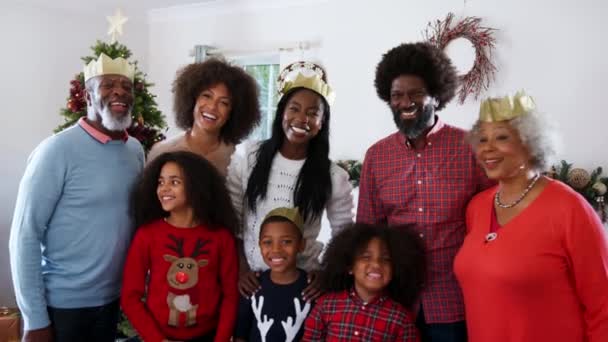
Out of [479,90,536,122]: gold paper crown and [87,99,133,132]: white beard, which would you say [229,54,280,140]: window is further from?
[479,90,536,122]: gold paper crown

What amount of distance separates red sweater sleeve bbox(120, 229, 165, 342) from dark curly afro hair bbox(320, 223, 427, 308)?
617 millimetres

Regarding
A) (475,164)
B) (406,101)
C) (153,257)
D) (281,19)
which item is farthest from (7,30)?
(475,164)

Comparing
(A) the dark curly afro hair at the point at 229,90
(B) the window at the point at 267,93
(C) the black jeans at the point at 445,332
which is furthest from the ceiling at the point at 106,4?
(C) the black jeans at the point at 445,332

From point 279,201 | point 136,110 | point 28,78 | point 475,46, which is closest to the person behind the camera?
point 279,201

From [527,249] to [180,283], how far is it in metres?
1.13

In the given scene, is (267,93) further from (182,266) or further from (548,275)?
(548,275)

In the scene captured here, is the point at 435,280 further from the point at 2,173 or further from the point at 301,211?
the point at 2,173

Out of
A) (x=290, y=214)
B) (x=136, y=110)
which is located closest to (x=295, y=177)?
(x=290, y=214)

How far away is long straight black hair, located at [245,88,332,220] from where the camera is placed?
1.95m

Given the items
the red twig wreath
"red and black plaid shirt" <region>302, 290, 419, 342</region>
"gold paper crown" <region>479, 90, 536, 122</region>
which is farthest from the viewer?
the red twig wreath

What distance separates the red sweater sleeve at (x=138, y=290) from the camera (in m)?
1.80

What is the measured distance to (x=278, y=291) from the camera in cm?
185

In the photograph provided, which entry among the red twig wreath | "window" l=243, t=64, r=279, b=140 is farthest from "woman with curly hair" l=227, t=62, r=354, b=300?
"window" l=243, t=64, r=279, b=140

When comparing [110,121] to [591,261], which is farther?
[110,121]
